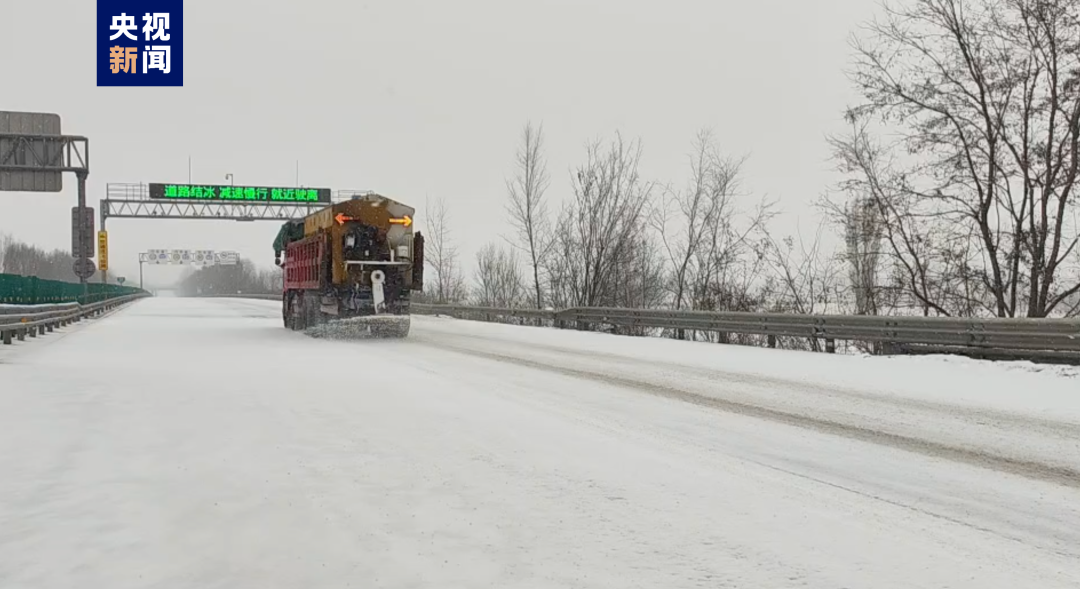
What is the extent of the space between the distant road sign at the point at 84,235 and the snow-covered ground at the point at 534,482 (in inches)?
983

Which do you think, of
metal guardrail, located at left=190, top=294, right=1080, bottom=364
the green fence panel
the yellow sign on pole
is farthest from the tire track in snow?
the yellow sign on pole

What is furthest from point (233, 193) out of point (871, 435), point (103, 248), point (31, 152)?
point (871, 435)

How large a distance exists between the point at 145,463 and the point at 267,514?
1.67m

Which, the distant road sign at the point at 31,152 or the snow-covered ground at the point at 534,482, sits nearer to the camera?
the snow-covered ground at the point at 534,482

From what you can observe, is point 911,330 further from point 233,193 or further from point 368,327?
point 233,193

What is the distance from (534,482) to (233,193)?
5199 centimetres

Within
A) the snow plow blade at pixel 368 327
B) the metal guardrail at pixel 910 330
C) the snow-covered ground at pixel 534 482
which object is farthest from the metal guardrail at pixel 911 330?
the snow plow blade at pixel 368 327

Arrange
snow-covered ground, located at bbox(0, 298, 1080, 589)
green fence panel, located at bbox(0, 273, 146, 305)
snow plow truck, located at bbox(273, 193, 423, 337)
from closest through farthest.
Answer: snow-covered ground, located at bbox(0, 298, 1080, 589), snow plow truck, located at bbox(273, 193, 423, 337), green fence panel, located at bbox(0, 273, 146, 305)

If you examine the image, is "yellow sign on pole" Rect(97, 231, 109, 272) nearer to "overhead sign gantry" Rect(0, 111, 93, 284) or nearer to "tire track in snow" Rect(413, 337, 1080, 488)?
"overhead sign gantry" Rect(0, 111, 93, 284)

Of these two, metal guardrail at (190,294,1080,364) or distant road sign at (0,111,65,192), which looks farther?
distant road sign at (0,111,65,192)

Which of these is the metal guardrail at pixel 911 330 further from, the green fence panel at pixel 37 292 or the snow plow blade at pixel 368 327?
the green fence panel at pixel 37 292

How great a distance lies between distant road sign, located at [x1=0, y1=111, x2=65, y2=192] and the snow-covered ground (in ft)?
89.2

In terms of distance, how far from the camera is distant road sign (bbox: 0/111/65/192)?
3086cm

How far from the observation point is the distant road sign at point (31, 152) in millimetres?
30859
